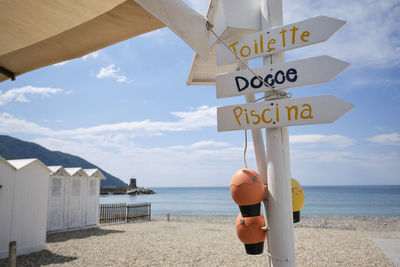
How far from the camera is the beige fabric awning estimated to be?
1605 millimetres

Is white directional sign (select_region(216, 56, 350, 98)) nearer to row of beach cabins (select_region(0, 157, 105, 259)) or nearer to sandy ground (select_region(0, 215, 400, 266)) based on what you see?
sandy ground (select_region(0, 215, 400, 266))

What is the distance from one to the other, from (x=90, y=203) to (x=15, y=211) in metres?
5.50

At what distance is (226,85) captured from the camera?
9.02 ft

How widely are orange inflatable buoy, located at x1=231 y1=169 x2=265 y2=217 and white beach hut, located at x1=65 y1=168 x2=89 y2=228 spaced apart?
11.4 metres

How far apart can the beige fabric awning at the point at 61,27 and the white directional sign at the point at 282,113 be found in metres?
1.14

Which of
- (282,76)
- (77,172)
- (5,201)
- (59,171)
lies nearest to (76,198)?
(77,172)

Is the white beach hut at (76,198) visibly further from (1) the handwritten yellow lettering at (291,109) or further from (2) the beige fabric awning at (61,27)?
(1) the handwritten yellow lettering at (291,109)

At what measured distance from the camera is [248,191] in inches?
98.0

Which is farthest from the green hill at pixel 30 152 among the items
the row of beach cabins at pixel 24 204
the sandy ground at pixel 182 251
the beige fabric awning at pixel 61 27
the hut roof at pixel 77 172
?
the beige fabric awning at pixel 61 27

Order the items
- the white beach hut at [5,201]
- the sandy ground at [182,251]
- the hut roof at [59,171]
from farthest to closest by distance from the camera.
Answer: the hut roof at [59,171] < the white beach hut at [5,201] < the sandy ground at [182,251]

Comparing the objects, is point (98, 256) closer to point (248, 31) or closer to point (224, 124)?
point (224, 124)

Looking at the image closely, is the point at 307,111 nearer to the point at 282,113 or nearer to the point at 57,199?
the point at 282,113

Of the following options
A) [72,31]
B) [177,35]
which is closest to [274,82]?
[177,35]

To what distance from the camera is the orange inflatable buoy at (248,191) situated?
8.20ft
